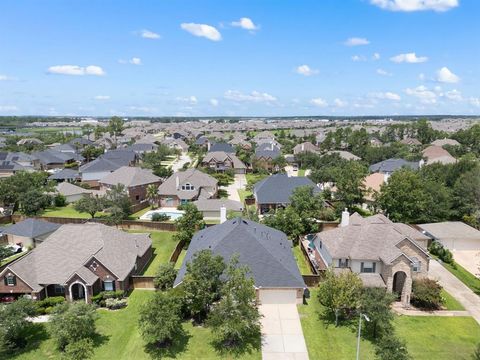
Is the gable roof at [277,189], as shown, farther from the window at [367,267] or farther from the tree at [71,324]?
the tree at [71,324]

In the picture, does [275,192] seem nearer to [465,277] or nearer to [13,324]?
[465,277]

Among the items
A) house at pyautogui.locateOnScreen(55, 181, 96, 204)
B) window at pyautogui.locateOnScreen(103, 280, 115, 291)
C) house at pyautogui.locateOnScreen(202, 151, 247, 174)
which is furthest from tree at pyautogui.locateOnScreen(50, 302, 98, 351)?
house at pyautogui.locateOnScreen(202, 151, 247, 174)

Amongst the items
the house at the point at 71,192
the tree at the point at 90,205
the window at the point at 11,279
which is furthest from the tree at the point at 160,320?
the house at the point at 71,192

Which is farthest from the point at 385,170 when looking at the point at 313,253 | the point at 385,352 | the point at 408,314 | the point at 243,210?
the point at 385,352

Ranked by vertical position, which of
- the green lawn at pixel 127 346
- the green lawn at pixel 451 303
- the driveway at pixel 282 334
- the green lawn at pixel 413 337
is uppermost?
the green lawn at pixel 451 303

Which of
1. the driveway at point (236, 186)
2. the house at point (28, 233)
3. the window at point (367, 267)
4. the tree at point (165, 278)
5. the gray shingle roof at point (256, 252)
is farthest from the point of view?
the driveway at point (236, 186)

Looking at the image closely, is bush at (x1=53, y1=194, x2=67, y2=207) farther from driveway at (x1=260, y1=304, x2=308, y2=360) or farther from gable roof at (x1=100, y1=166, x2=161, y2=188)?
driveway at (x1=260, y1=304, x2=308, y2=360)

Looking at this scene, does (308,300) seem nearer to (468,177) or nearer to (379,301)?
(379,301)

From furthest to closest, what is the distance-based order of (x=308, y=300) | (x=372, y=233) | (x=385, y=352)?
(x=372, y=233) < (x=308, y=300) < (x=385, y=352)
